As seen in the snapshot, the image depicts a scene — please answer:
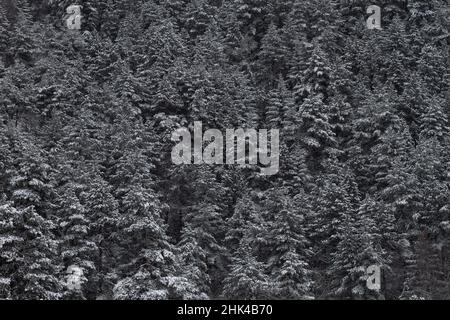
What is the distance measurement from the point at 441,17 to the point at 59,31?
43.8m

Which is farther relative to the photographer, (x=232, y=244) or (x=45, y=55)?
(x=45, y=55)

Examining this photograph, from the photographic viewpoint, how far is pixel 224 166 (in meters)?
46.8

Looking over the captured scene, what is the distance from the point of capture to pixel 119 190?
38438 mm

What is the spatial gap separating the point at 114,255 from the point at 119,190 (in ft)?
15.2

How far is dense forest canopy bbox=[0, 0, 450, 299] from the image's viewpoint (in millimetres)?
32688

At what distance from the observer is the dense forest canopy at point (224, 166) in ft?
107

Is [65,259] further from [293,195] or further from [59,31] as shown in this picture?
[59,31]

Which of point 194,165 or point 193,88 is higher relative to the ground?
point 193,88

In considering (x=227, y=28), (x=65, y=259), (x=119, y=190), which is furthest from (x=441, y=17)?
(x=65, y=259)
